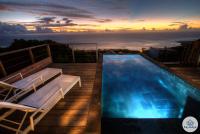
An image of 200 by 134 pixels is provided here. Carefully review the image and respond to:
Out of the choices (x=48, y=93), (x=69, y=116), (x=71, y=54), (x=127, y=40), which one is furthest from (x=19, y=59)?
(x=127, y=40)

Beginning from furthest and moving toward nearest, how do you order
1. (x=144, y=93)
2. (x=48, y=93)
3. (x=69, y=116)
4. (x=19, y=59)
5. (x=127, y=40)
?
(x=127, y=40) → (x=19, y=59) → (x=144, y=93) → (x=48, y=93) → (x=69, y=116)

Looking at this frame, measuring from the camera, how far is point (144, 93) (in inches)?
165

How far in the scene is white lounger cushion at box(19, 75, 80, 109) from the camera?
6.92 ft

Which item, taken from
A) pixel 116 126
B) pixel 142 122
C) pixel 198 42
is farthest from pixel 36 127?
pixel 198 42

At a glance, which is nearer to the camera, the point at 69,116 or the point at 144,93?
the point at 69,116

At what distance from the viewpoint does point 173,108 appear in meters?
3.28

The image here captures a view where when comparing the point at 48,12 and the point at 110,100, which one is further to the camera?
the point at 48,12

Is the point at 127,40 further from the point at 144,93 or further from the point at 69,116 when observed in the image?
the point at 69,116

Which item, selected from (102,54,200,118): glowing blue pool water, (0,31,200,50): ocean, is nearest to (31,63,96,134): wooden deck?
(102,54,200,118): glowing blue pool water

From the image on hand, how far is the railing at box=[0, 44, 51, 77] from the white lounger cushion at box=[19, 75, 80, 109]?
1.82 meters

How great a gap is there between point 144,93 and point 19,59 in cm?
1110

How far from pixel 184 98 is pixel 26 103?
3765mm

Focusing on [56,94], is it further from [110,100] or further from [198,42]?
[198,42]

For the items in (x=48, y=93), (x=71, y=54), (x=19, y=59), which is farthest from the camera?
(x=71, y=54)
